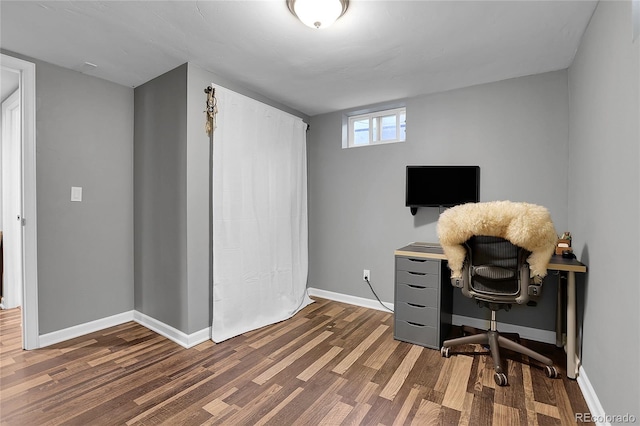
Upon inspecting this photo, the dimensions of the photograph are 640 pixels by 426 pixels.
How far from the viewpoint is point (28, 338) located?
2365 mm

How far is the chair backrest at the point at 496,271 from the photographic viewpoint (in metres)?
2.03

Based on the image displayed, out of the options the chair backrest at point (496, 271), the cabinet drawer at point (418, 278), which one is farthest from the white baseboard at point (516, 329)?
the chair backrest at point (496, 271)

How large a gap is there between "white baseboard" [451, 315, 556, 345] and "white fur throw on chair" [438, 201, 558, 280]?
3.24 ft

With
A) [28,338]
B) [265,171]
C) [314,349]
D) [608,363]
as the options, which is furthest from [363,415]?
[28,338]

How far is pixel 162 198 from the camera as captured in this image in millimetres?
2689

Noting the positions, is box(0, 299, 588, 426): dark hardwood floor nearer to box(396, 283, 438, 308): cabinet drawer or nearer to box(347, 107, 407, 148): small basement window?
box(396, 283, 438, 308): cabinet drawer

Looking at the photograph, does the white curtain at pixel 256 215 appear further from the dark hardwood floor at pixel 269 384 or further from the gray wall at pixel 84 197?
the gray wall at pixel 84 197

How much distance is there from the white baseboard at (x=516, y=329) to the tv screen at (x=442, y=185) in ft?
3.70

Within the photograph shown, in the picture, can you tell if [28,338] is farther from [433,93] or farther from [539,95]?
[539,95]

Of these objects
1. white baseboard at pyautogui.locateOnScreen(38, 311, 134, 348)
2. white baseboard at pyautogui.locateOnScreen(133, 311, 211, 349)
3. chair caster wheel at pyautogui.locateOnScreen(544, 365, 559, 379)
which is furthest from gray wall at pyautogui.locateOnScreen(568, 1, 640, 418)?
white baseboard at pyautogui.locateOnScreen(38, 311, 134, 348)

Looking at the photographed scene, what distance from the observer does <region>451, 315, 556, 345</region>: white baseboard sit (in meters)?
2.59

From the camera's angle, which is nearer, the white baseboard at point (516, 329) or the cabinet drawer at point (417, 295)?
the cabinet drawer at point (417, 295)

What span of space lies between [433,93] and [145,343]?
3509 millimetres

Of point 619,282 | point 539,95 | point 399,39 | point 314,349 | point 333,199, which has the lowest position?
point 314,349
